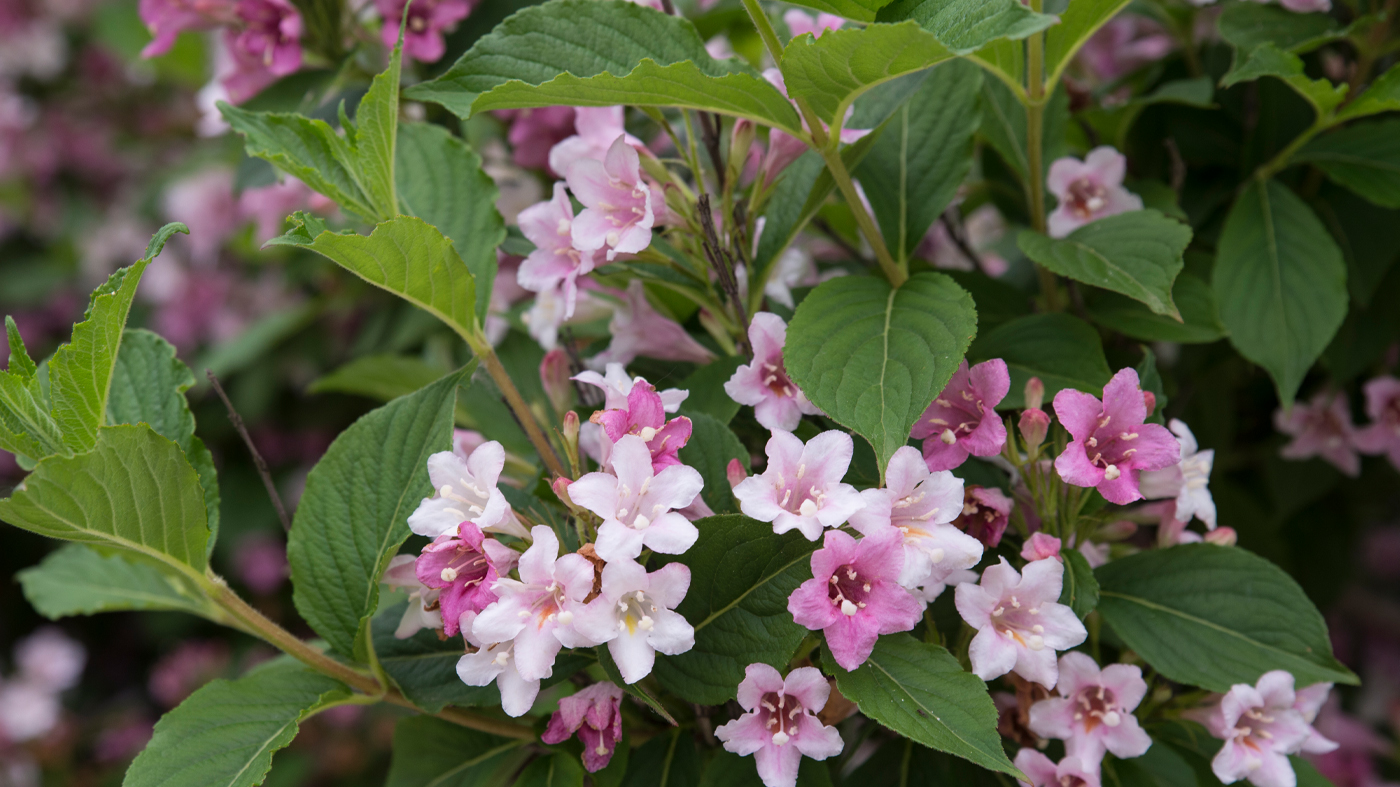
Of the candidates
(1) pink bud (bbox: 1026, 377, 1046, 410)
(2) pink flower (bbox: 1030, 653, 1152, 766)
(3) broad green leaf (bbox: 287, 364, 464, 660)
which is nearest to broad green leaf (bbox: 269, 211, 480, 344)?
(3) broad green leaf (bbox: 287, 364, 464, 660)

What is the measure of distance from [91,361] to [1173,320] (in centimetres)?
100

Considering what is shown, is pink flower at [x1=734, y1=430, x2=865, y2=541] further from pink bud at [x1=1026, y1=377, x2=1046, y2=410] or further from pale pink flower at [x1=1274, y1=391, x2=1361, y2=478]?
pale pink flower at [x1=1274, y1=391, x2=1361, y2=478]

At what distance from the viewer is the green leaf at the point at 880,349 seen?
0.75 metres

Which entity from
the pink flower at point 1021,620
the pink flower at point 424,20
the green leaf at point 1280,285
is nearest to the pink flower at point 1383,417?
the green leaf at point 1280,285

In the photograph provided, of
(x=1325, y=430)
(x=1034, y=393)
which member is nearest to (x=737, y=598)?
(x=1034, y=393)

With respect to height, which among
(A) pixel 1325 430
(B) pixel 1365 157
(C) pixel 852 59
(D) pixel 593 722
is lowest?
(A) pixel 1325 430

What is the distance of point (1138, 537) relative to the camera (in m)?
1.33

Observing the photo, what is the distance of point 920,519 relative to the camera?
771 millimetres

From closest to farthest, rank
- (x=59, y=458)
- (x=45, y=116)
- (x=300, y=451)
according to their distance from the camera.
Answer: (x=59, y=458), (x=300, y=451), (x=45, y=116)

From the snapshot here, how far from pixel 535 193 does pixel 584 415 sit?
64 centimetres

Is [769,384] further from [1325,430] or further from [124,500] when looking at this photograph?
[1325,430]

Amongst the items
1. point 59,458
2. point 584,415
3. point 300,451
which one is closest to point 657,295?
point 584,415

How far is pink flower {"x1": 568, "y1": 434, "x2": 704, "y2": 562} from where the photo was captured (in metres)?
0.71

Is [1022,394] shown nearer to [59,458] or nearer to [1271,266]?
[1271,266]
